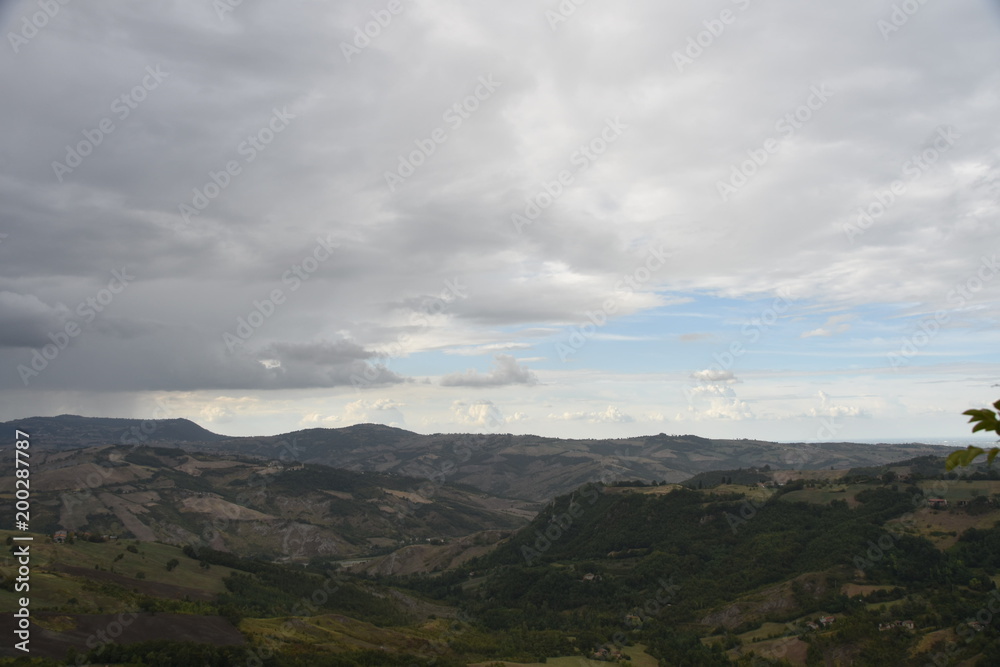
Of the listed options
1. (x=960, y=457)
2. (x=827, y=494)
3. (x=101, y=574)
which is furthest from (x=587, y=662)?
(x=827, y=494)

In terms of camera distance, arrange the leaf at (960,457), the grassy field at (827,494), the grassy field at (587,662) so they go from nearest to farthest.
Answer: the leaf at (960,457) < the grassy field at (587,662) < the grassy field at (827,494)

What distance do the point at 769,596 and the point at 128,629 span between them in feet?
372

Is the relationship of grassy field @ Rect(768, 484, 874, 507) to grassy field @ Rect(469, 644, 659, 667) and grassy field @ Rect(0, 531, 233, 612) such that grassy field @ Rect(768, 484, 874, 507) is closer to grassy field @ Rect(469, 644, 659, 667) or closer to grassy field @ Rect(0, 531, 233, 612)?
grassy field @ Rect(469, 644, 659, 667)

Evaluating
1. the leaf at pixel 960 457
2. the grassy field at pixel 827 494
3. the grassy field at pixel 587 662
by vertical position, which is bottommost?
the grassy field at pixel 587 662

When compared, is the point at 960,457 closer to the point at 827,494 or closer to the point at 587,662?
the point at 587,662

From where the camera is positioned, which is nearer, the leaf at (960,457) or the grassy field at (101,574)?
the leaf at (960,457)

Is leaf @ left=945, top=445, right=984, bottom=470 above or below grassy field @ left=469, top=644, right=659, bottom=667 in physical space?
above

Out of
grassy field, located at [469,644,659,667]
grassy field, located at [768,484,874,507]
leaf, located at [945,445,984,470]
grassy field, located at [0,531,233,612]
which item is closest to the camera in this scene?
leaf, located at [945,445,984,470]

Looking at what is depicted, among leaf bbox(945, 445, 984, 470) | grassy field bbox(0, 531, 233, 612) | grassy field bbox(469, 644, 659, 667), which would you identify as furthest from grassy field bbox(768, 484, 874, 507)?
leaf bbox(945, 445, 984, 470)

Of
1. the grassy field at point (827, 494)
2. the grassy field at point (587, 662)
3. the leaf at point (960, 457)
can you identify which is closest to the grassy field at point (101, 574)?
the grassy field at point (587, 662)

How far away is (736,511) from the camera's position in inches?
7082

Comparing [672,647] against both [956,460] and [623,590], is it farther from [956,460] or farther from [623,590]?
[956,460]

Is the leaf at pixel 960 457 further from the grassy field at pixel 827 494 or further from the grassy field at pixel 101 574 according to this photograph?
the grassy field at pixel 827 494


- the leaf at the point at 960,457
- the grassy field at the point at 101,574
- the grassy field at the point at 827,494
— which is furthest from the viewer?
the grassy field at the point at 827,494
